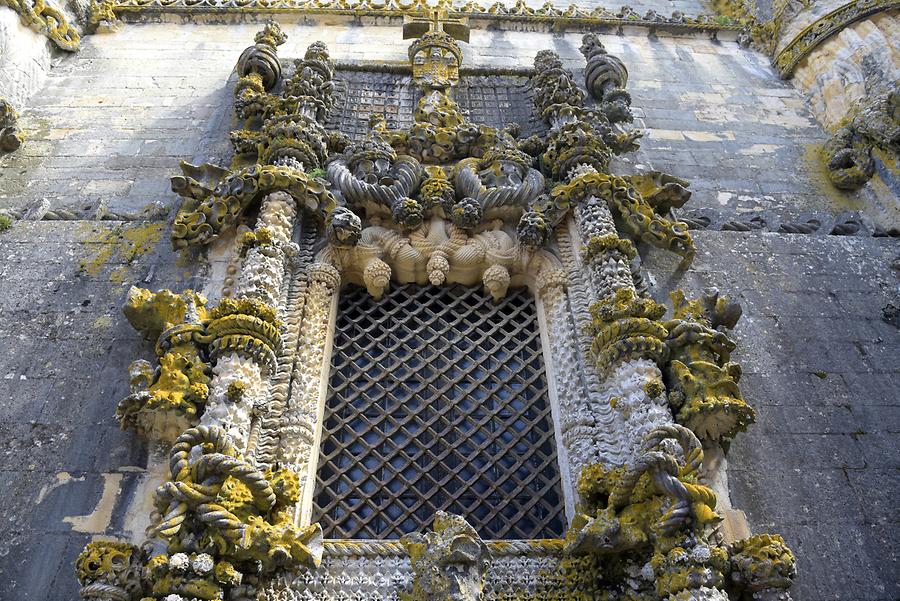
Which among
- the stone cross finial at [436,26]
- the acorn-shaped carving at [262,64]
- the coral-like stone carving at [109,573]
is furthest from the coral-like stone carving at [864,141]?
the coral-like stone carving at [109,573]

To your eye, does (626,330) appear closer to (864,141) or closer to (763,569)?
(763,569)

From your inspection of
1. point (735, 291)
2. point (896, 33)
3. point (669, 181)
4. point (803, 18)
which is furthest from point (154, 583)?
point (803, 18)

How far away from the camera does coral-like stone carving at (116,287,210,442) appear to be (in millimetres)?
4875

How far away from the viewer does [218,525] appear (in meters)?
4.21

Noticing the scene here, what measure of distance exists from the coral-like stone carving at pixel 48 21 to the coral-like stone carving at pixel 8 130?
1.72 m

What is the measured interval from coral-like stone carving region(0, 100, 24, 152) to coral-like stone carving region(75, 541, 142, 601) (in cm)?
545

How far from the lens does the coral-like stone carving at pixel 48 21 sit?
9.08 metres

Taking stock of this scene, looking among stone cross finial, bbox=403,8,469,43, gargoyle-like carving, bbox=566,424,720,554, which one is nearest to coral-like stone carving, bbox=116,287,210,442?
gargoyle-like carving, bbox=566,424,720,554

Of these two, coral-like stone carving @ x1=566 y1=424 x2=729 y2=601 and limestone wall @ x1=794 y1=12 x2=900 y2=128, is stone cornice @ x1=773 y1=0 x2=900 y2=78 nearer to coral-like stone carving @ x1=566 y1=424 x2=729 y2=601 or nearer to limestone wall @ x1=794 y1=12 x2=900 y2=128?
limestone wall @ x1=794 y1=12 x2=900 y2=128

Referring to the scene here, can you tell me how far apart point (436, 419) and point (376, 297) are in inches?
55.5

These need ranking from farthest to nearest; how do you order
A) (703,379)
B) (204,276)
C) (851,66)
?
1. (851,66)
2. (204,276)
3. (703,379)

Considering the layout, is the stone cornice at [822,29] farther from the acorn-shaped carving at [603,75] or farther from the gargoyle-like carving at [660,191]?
the gargoyle-like carving at [660,191]

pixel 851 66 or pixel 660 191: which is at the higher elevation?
pixel 851 66

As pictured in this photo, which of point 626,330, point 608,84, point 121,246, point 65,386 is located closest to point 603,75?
point 608,84
